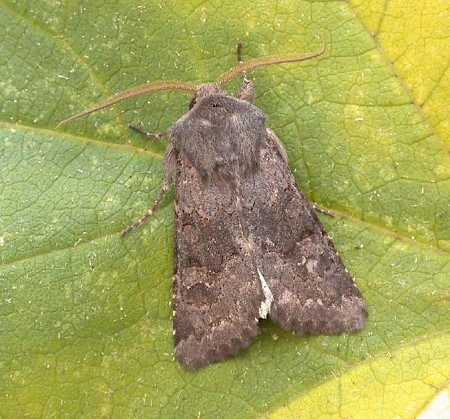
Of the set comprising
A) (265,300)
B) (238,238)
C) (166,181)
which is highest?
(166,181)

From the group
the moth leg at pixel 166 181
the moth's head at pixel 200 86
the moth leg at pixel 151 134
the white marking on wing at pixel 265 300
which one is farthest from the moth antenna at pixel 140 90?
the white marking on wing at pixel 265 300

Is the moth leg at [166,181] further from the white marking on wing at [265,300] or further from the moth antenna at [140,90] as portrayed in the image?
the white marking on wing at [265,300]

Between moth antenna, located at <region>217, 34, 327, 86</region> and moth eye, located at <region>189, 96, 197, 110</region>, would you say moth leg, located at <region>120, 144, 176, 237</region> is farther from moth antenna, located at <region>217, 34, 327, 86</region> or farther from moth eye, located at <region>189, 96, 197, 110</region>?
moth antenna, located at <region>217, 34, 327, 86</region>

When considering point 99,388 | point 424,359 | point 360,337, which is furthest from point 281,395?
point 99,388

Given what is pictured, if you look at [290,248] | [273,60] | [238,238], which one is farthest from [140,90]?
[290,248]

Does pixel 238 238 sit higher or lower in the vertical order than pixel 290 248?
higher

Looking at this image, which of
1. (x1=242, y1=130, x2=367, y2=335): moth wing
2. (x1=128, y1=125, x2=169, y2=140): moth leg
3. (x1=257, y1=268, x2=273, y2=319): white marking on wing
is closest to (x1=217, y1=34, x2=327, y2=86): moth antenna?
(x1=242, y1=130, x2=367, y2=335): moth wing

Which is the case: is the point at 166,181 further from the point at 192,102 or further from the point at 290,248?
the point at 290,248

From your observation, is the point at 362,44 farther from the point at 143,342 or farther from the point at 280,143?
the point at 143,342
